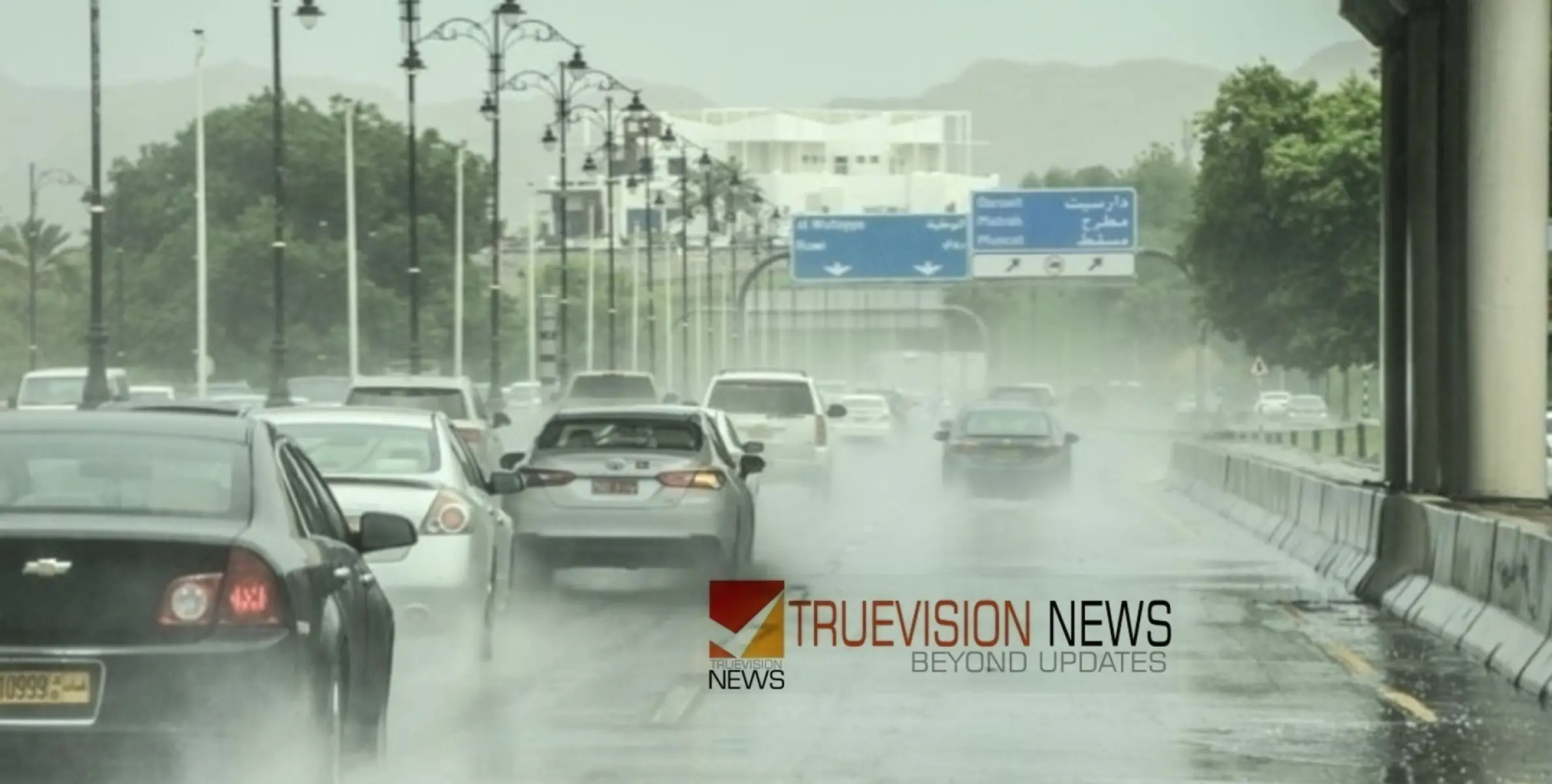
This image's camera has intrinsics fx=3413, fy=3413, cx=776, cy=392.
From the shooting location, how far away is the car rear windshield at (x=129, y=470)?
36.1 feet

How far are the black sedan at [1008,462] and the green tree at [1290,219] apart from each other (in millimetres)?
28769

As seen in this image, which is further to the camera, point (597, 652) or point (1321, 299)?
point (1321, 299)

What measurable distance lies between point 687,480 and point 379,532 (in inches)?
538

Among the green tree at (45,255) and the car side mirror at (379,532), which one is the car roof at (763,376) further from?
the green tree at (45,255)

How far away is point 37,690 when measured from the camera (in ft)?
32.9

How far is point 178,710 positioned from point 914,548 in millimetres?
25367

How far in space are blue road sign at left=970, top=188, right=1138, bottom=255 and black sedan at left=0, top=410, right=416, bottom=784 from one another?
3258 inches

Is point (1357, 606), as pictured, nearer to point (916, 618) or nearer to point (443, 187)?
Result: point (916, 618)

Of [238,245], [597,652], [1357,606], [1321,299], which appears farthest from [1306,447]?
[597,652]

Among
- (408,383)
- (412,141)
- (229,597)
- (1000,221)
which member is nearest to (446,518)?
(229,597)

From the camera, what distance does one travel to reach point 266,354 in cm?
12825

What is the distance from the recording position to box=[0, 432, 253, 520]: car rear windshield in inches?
433

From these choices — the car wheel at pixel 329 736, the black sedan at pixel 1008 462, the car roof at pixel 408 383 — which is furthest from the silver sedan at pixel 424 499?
the black sedan at pixel 1008 462

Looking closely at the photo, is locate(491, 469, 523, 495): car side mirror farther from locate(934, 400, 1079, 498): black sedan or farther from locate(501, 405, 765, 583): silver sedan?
locate(934, 400, 1079, 498): black sedan
